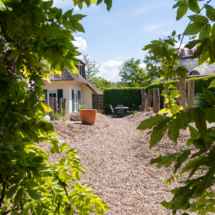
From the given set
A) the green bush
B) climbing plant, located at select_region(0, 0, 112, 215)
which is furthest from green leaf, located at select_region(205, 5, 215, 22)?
the green bush

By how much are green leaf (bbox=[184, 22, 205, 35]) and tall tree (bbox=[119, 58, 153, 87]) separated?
136ft

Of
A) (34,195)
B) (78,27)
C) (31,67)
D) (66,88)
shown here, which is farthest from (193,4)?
(66,88)

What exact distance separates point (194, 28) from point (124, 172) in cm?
455

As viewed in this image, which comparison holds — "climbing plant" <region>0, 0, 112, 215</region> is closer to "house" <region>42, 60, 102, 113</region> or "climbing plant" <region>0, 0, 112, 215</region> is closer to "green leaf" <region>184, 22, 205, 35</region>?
"green leaf" <region>184, 22, 205, 35</region>

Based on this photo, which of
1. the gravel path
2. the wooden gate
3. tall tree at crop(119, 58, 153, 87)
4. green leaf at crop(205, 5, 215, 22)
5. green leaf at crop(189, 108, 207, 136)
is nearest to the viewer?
green leaf at crop(189, 108, 207, 136)

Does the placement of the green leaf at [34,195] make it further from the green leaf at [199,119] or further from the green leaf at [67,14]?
the green leaf at [67,14]

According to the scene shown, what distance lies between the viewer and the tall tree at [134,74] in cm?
4228

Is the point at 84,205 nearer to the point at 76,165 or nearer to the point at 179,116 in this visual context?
the point at 76,165

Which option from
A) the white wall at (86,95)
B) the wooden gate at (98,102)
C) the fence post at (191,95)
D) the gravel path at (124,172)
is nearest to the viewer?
the gravel path at (124,172)

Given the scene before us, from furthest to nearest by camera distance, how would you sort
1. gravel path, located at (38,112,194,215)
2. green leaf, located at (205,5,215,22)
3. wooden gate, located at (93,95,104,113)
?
wooden gate, located at (93,95,104,113) < gravel path, located at (38,112,194,215) < green leaf, located at (205,5,215,22)

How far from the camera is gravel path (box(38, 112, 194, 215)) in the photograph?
3.55 m

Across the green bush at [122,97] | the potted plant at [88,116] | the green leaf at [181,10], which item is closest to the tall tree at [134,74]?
the green bush at [122,97]

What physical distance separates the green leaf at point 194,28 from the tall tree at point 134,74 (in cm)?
4152

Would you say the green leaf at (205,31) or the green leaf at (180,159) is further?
the green leaf at (205,31)
